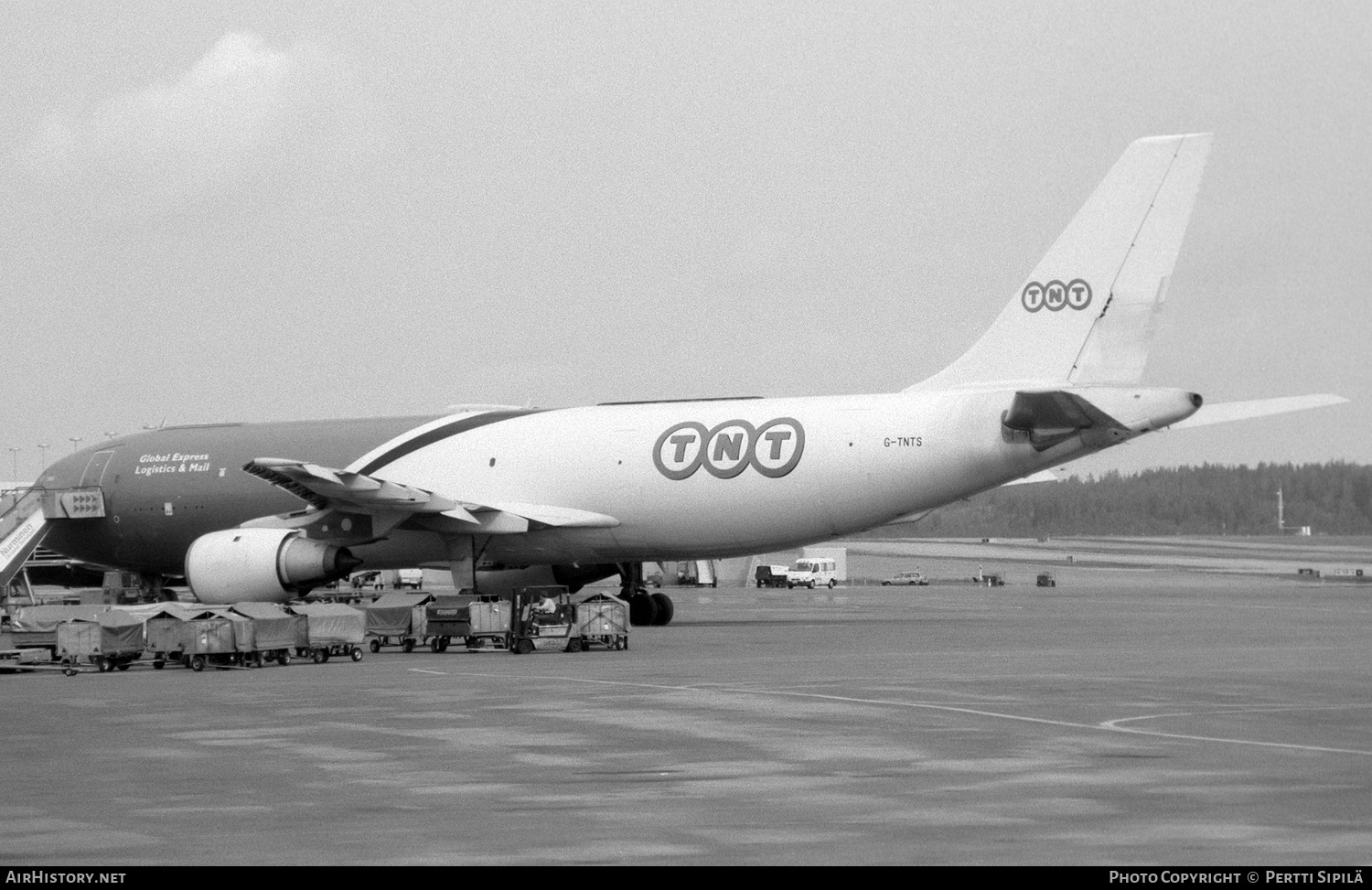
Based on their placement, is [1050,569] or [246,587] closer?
[246,587]

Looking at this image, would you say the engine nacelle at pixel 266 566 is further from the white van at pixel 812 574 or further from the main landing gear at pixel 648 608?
the white van at pixel 812 574

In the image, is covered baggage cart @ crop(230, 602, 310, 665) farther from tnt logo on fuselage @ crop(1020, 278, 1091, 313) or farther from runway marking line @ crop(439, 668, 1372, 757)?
tnt logo on fuselage @ crop(1020, 278, 1091, 313)

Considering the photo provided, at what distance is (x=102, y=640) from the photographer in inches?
1172

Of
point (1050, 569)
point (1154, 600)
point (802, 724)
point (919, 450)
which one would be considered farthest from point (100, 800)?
point (1050, 569)

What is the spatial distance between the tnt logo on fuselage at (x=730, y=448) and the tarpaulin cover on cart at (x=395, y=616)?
7331 millimetres

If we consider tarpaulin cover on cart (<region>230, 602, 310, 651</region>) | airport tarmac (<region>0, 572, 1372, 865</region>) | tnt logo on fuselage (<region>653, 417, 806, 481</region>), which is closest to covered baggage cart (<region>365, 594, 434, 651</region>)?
tarpaulin cover on cart (<region>230, 602, 310, 651</region>)

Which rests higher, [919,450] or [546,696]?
[919,450]

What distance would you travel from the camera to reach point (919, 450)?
38438 millimetres

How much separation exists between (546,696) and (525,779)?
309 inches

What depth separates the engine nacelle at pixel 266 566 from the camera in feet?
130

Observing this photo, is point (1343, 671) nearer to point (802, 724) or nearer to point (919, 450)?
point (802, 724)

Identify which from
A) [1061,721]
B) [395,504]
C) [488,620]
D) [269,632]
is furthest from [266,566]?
[1061,721]

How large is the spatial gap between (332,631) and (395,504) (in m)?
8.81

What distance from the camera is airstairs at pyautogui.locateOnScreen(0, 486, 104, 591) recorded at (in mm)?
47781
